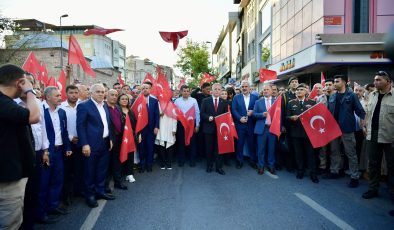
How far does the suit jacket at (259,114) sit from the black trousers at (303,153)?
878 mm

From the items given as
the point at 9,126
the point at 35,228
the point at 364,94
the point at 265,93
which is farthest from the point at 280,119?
the point at 9,126

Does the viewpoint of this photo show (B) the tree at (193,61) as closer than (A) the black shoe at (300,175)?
No

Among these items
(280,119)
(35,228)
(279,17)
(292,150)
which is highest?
(279,17)

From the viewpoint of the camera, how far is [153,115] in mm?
8617

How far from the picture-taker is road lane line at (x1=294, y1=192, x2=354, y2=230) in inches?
185

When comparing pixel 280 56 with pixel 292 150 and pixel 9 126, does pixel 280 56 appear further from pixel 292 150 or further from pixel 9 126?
pixel 9 126

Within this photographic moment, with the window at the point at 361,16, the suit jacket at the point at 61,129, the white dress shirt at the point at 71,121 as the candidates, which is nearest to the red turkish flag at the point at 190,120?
the white dress shirt at the point at 71,121

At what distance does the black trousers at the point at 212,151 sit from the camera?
27.4ft

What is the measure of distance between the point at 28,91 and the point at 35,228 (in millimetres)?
2374

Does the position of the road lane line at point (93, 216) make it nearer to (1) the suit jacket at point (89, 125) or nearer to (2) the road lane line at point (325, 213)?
(1) the suit jacket at point (89, 125)

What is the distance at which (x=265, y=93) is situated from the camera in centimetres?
841

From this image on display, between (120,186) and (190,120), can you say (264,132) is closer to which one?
(190,120)

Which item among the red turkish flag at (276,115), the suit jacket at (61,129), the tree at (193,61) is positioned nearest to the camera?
the suit jacket at (61,129)

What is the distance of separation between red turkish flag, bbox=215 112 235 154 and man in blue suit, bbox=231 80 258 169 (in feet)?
1.47
